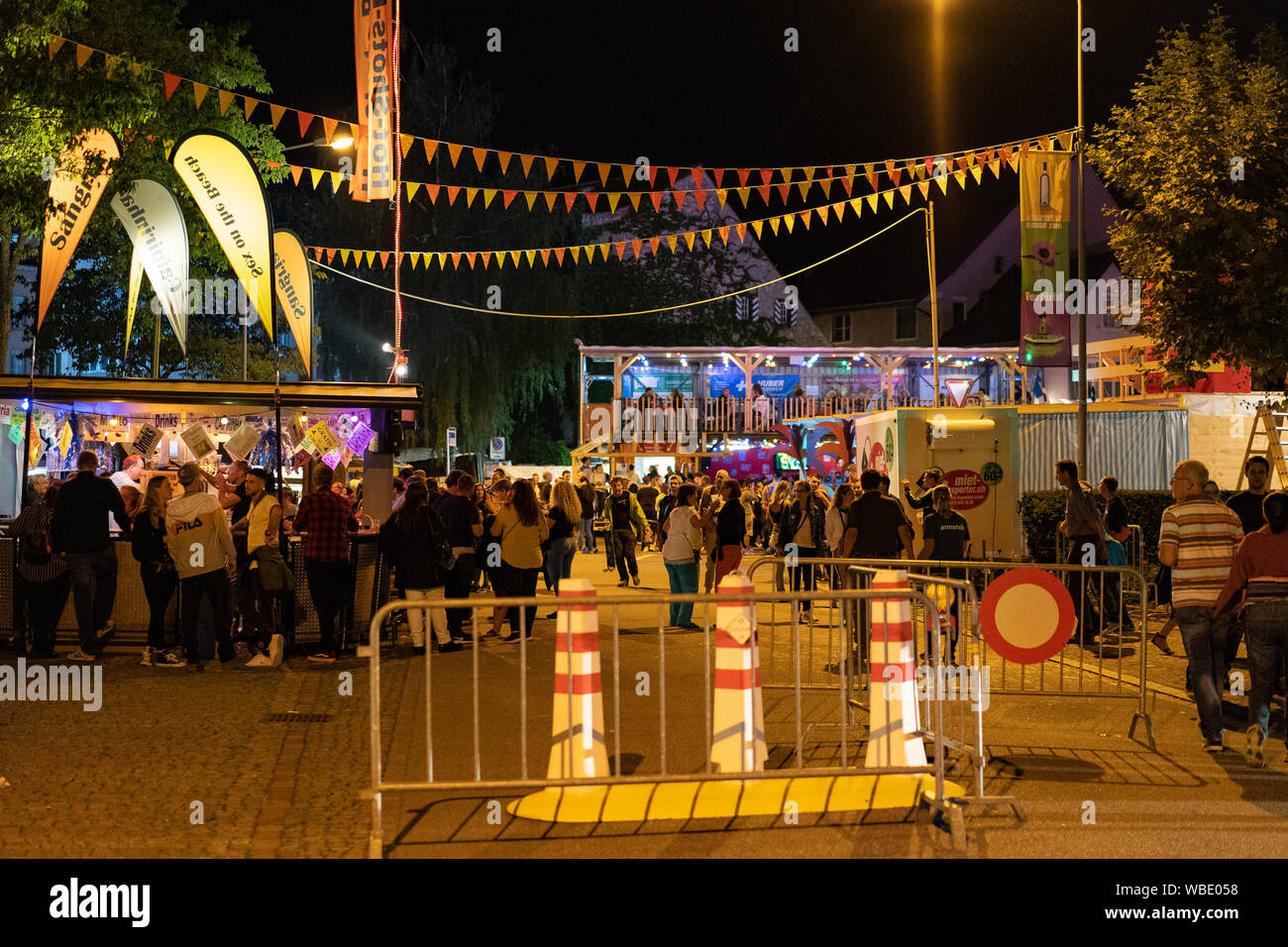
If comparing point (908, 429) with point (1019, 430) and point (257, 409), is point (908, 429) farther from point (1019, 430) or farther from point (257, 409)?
point (257, 409)

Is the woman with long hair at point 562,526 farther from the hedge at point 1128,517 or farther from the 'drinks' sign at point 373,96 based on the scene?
the hedge at point 1128,517

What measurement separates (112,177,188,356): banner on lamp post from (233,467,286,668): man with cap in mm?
4940

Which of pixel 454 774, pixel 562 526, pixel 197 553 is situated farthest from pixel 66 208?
pixel 454 774

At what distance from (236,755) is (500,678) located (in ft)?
10.7

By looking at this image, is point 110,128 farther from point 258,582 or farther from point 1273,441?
point 1273,441

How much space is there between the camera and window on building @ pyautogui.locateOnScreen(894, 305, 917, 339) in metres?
45.0

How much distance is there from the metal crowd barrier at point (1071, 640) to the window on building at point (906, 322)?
30535 millimetres

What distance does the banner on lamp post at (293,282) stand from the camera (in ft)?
56.0

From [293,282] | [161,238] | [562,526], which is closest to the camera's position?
[562,526]

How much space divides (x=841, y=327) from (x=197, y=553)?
39590 millimetres

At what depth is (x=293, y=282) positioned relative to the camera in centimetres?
1752

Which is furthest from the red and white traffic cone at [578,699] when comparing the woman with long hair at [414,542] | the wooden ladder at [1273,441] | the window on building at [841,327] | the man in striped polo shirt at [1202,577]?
the window on building at [841,327]

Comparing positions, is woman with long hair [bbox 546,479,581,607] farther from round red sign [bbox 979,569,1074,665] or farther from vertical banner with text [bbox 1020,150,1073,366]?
round red sign [bbox 979,569,1074,665]
